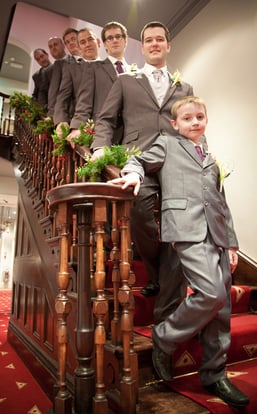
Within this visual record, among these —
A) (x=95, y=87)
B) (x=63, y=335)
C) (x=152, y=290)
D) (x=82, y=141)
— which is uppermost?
(x=95, y=87)

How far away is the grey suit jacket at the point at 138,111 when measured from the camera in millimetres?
2148

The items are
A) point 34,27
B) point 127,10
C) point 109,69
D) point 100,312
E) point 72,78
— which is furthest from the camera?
point 34,27

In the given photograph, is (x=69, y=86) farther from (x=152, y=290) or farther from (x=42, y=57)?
(x=152, y=290)

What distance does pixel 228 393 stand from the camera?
1405 mm

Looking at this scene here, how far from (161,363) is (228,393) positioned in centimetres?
31

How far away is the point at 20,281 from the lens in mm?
3814

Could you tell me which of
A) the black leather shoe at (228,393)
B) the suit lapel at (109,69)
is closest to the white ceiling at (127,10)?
the suit lapel at (109,69)

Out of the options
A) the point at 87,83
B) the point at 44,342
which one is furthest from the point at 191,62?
the point at 44,342

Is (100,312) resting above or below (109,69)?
below

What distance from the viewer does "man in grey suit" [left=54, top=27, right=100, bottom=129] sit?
2816mm

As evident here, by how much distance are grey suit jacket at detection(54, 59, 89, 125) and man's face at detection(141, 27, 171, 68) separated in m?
0.73

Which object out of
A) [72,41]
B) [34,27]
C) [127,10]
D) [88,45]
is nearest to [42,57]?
[72,41]

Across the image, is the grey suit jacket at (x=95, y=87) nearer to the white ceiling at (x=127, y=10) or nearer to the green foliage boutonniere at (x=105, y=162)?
the green foliage boutonniere at (x=105, y=162)

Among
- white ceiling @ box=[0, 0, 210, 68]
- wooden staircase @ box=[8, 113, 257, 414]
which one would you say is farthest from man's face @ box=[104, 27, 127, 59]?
white ceiling @ box=[0, 0, 210, 68]
